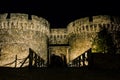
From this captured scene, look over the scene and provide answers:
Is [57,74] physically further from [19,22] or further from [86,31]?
[86,31]

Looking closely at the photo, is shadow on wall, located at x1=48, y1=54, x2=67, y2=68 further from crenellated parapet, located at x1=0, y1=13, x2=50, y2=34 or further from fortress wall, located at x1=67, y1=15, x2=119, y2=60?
crenellated parapet, located at x1=0, y1=13, x2=50, y2=34

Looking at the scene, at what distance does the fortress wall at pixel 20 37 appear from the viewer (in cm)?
2125

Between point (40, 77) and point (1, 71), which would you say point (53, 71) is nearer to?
point (40, 77)

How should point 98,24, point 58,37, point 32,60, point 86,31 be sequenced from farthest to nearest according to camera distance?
point 58,37 < point 86,31 < point 98,24 < point 32,60

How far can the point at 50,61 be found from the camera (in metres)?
24.1

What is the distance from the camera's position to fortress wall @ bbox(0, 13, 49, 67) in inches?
837

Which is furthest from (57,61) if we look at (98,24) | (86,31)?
(98,24)

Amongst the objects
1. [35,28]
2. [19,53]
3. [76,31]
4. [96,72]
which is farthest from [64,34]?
[96,72]

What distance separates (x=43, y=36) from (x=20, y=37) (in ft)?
7.81

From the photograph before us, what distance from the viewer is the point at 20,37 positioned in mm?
21953

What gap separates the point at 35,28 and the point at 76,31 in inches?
147

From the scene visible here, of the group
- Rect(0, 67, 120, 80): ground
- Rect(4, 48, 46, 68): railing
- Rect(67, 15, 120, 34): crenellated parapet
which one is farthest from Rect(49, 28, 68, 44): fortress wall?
Rect(0, 67, 120, 80): ground

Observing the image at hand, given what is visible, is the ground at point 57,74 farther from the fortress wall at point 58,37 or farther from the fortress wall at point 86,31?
the fortress wall at point 58,37

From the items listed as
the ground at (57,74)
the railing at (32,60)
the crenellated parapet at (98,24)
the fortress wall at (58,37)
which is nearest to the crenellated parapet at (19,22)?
the fortress wall at (58,37)
